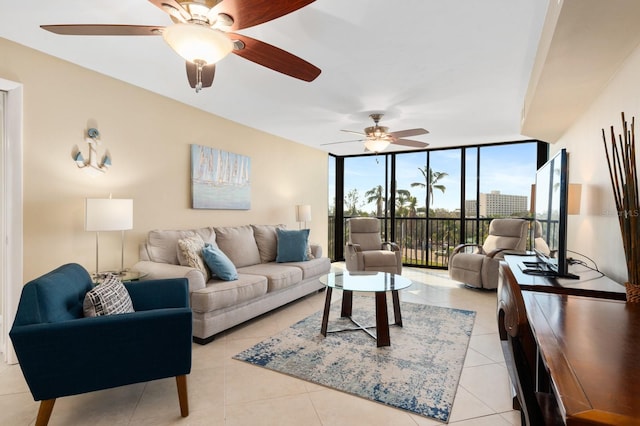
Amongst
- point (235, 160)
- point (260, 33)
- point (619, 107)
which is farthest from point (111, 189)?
point (619, 107)

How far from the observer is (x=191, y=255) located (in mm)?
3268

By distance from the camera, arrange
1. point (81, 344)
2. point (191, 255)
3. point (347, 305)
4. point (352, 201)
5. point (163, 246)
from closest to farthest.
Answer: point (81, 344) → point (191, 255) → point (163, 246) → point (347, 305) → point (352, 201)

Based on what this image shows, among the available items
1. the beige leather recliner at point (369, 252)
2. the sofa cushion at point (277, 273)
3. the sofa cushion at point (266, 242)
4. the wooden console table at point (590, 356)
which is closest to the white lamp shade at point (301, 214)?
the beige leather recliner at point (369, 252)

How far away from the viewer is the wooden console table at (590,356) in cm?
64

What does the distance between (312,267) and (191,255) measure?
1.65 metres

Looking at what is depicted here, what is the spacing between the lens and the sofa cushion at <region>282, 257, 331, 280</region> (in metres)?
4.26

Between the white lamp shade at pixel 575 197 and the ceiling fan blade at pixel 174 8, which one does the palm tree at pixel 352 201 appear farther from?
the ceiling fan blade at pixel 174 8

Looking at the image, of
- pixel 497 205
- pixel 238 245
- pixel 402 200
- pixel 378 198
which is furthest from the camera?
pixel 378 198

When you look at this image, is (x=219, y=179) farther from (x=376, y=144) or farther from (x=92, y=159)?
(x=376, y=144)

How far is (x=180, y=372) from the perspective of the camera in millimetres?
1960

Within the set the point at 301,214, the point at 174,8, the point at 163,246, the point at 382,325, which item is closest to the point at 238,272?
the point at 163,246

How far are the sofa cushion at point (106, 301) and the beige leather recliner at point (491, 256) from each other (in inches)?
174

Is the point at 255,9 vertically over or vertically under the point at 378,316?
over

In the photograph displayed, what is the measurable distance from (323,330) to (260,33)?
2.50 metres
